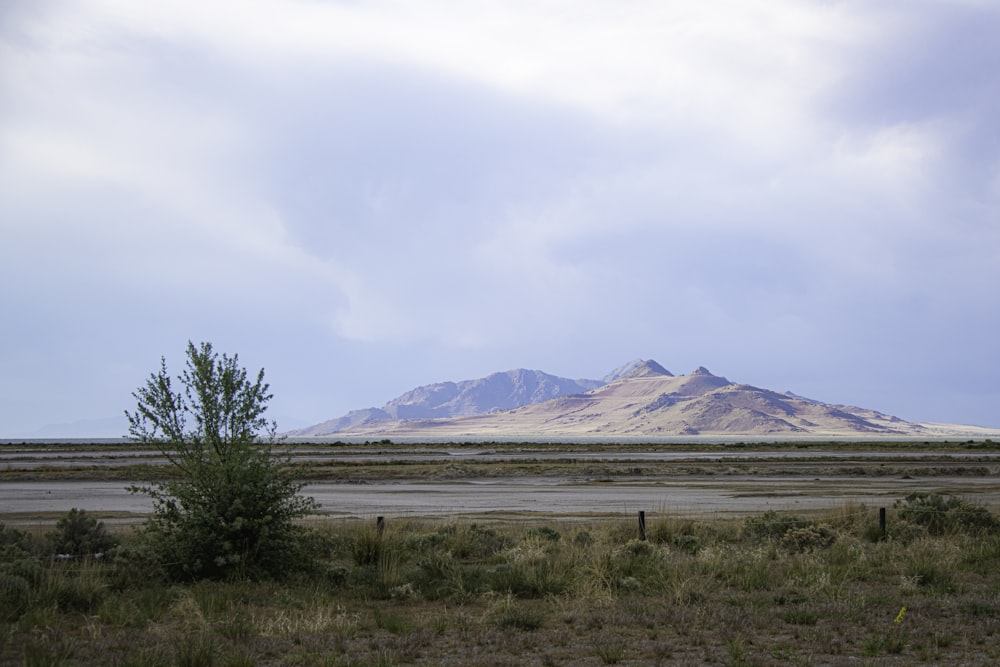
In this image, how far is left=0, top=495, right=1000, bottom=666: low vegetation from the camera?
8555 mm

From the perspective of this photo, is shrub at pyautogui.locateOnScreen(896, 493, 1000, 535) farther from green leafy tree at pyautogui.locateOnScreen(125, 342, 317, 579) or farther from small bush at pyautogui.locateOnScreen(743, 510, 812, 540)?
green leafy tree at pyautogui.locateOnScreen(125, 342, 317, 579)

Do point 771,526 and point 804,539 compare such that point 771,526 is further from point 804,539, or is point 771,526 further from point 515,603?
point 515,603

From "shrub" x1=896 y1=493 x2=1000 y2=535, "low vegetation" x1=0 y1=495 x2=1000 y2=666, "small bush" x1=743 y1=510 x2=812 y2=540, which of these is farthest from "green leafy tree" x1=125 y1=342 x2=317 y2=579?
"shrub" x1=896 y1=493 x2=1000 y2=535

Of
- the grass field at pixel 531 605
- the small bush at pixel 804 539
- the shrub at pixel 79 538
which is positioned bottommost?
the small bush at pixel 804 539

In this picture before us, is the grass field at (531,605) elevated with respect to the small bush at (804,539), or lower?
elevated

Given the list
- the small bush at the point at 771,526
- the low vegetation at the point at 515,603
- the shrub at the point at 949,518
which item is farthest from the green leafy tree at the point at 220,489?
the shrub at the point at 949,518

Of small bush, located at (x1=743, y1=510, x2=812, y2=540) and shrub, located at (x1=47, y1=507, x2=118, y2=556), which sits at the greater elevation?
shrub, located at (x1=47, y1=507, x2=118, y2=556)

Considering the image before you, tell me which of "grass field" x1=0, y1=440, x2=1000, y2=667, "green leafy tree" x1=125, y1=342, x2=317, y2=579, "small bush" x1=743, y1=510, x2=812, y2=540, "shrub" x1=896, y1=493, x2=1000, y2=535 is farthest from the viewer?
"shrub" x1=896, y1=493, x2=1000, y2=535

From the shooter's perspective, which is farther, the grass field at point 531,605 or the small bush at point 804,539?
the small bush at point 804,539

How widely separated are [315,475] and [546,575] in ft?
138

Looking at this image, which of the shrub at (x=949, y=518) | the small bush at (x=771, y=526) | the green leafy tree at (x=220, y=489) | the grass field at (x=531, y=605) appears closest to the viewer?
the grass field at (x=531, y=605)

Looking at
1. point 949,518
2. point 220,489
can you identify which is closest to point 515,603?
point 220,489

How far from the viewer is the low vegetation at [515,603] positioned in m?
8.55

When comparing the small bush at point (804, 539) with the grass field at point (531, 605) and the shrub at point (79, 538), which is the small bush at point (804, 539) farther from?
the shrub at point (79, 538)
